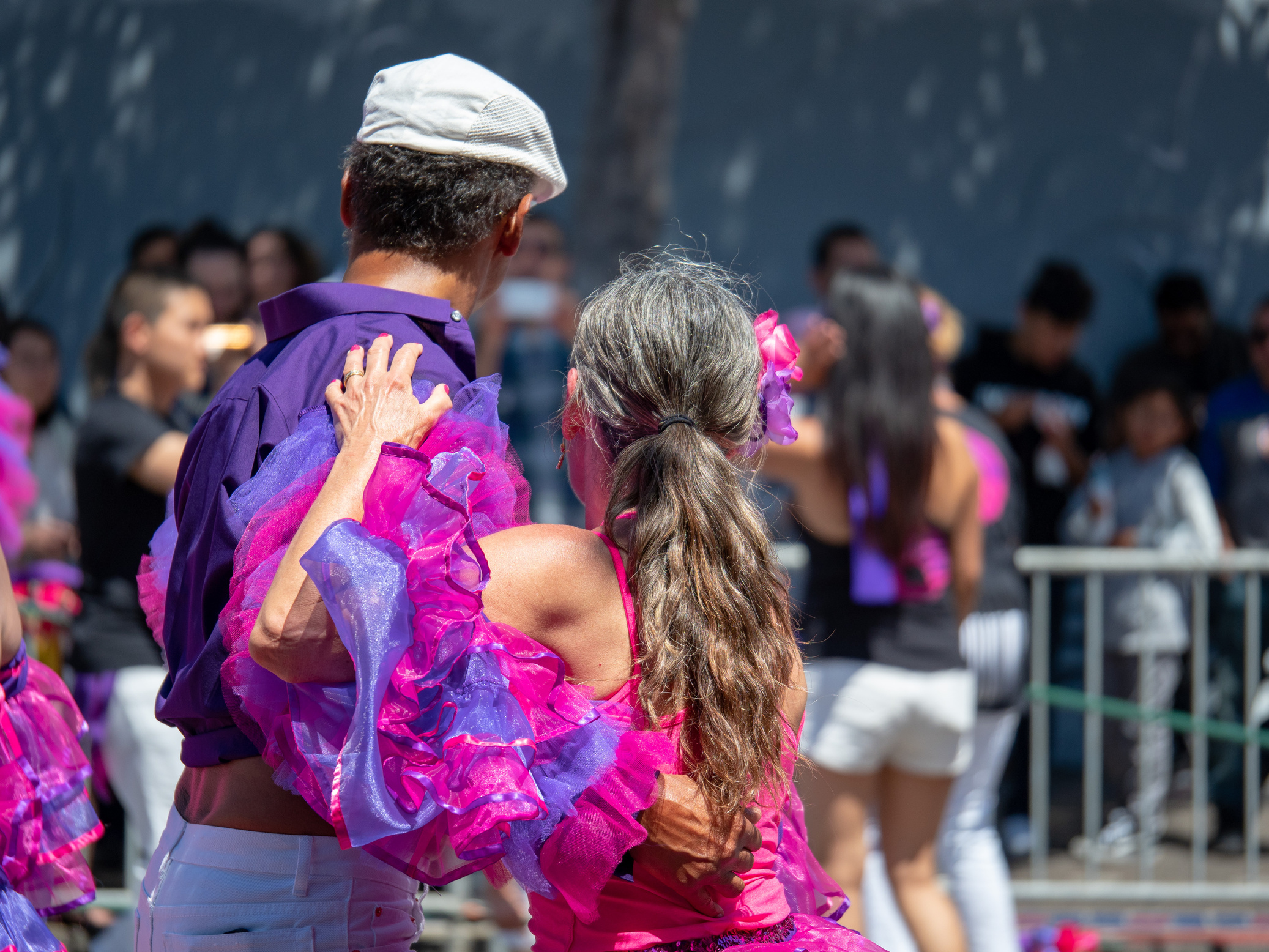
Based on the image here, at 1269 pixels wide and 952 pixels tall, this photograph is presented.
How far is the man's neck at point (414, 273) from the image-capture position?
77.0 inches

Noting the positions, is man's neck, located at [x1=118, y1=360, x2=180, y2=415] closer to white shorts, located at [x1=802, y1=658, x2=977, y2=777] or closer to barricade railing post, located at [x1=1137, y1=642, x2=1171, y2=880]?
white shorts, located at [x1=802, y1=658, x2=977, y2=777]

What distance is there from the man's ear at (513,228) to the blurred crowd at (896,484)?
1.12ft

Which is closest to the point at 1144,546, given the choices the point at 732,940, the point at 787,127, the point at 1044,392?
the point at 1044,392

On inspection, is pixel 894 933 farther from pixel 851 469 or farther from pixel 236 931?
pixel 236 931

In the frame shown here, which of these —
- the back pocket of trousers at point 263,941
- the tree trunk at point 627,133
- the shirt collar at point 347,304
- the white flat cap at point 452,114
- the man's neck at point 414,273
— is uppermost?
the tree trunk at point 627,133

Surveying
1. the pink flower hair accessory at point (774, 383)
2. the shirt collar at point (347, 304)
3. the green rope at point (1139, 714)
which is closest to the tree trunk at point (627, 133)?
the green rope at point (1139, 714)

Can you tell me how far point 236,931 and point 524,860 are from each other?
417 millimetres

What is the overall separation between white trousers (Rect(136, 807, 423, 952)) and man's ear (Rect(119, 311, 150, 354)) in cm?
227

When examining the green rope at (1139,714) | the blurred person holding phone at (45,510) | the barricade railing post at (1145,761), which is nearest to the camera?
the blurred person holding phone at (45,510)

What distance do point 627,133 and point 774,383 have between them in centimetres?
437

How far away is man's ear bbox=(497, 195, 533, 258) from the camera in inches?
79.4

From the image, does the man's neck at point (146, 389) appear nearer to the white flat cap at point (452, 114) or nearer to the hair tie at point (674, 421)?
the white flat cap at point (452, 114)

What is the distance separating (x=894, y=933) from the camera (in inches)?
146

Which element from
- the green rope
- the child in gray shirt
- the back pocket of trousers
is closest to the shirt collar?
the back pocket of trousers
